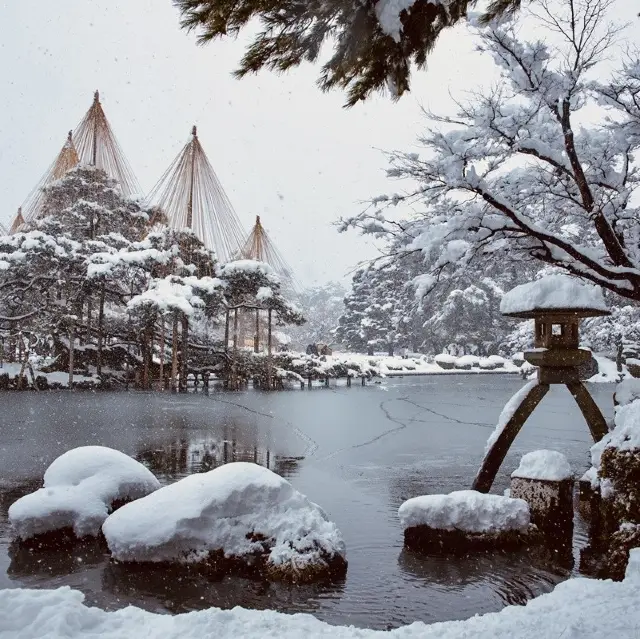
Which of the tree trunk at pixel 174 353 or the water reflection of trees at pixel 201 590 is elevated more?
the tree trunk at pixel 174 353

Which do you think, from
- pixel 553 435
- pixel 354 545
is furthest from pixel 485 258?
pixel 553 435

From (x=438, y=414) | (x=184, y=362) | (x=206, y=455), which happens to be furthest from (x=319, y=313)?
(x=206, y=455)

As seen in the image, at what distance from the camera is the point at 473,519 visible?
5.62m

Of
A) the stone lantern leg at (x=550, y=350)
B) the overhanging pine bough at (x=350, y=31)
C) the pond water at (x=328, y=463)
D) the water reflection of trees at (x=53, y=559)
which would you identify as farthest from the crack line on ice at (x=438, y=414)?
the overhanging pine bough at (x=350, y=31)

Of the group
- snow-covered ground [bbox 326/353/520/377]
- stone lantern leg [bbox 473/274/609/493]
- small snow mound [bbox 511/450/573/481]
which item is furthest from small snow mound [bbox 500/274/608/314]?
snow-covered ground [bbox 326/353/520/377]

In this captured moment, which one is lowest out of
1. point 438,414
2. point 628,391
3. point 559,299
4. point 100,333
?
point 438,414

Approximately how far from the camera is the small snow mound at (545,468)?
597 centimetres

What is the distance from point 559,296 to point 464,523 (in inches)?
117

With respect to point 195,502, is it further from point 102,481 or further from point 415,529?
point 415,529

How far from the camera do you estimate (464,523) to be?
5.61 m

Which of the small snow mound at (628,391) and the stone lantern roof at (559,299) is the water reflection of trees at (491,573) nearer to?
the small snow mound at (628,391)

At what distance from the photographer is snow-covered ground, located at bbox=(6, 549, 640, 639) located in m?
3.06

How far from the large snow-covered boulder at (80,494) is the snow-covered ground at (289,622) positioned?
2142 millimetres

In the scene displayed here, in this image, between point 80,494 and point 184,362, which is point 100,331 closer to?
point 184,362
